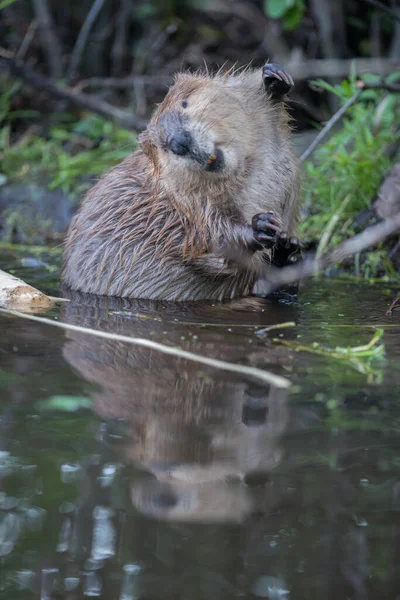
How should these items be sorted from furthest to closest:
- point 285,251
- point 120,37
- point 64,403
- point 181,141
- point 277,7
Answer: point 120,37 → point 277,7 → point 285,251 → point 181,141 → point 64,403

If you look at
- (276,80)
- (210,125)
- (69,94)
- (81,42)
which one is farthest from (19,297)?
(81,42)

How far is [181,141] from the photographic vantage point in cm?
251

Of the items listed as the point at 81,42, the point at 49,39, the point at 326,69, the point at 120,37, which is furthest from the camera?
the point at 120,37

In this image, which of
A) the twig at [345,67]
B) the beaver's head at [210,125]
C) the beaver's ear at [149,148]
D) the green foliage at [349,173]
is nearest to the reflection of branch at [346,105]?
the green foliage at [349,173]

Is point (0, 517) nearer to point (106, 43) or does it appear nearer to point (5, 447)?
point (5, 447)

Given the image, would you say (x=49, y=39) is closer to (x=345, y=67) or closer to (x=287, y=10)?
(x=287, y=10)

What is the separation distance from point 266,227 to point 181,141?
0.37 meters

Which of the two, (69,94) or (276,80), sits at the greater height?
(69,94)

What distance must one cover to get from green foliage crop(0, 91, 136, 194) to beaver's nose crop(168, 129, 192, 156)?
6.20ft

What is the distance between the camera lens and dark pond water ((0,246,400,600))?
3.50ft

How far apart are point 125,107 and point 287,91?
126 inches

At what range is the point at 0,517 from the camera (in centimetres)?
120

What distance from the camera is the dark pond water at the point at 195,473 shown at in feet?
3.50

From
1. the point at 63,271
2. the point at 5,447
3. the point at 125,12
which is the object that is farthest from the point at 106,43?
the point at 5,447
